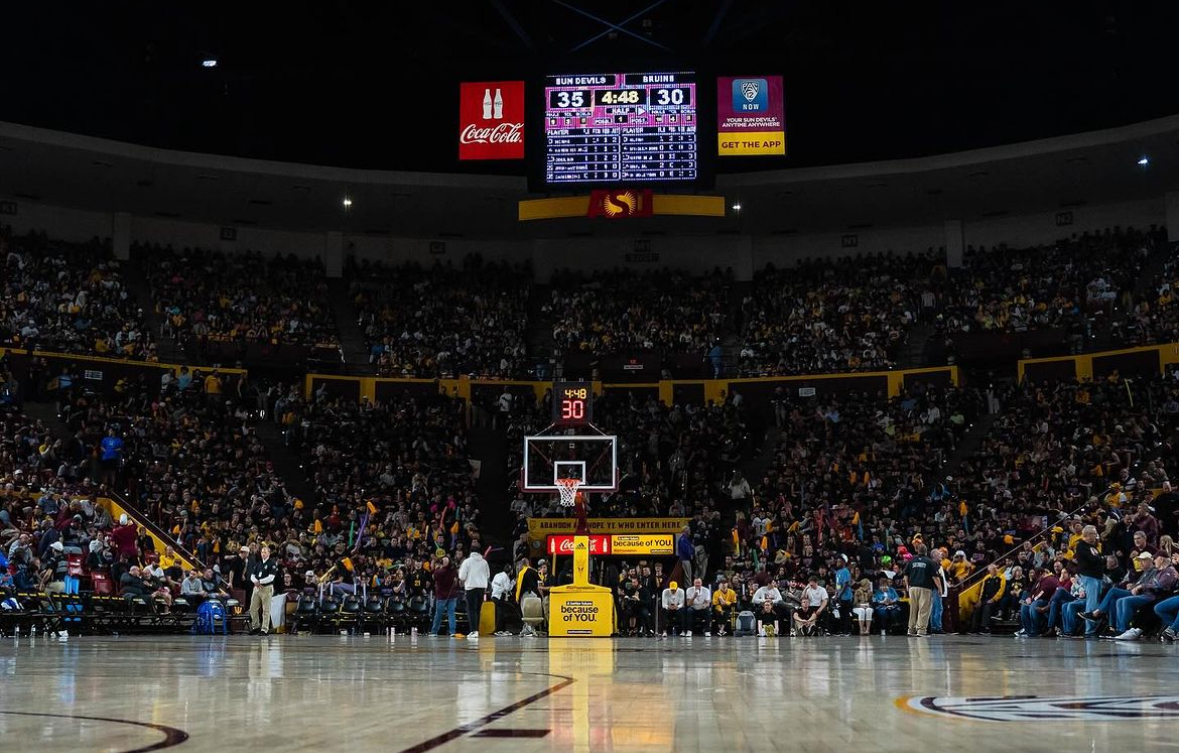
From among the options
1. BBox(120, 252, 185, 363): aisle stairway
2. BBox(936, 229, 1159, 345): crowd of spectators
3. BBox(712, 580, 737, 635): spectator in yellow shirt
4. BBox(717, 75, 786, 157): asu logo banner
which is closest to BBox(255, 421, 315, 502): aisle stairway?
BBox(120, 252, 185, 363): aisle stairway

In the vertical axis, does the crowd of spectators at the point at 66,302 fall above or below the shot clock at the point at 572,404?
above

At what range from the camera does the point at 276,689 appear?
8523mm

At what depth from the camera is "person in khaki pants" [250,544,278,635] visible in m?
24.5

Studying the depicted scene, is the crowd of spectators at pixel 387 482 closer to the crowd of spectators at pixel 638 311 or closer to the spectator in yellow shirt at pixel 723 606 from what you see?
the spectator in yellow shirt at pixel 723 606

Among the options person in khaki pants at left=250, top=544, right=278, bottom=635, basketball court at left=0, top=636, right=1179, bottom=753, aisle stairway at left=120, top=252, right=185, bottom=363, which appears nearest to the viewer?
basketball court at left=0, top=636, right=1179, bottom=753

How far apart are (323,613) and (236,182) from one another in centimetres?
1767

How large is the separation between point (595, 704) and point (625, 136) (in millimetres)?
21954

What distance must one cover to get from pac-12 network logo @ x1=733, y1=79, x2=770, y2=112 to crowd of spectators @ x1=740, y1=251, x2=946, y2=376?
12.3m

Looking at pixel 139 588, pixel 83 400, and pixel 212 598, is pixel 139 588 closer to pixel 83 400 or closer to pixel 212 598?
pixel 212 598

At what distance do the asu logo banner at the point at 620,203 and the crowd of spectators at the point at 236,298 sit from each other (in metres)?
15.4

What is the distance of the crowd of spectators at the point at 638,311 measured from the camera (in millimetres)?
42781

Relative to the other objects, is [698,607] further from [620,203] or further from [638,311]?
[638,311]

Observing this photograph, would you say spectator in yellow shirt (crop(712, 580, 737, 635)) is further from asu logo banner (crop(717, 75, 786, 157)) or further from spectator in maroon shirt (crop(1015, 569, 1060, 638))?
asu logo banner (crop(717, 75, 786, 157))

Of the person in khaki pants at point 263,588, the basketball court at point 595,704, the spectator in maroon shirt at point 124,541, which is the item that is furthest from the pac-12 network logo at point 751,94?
the basketball court at point 595,704
